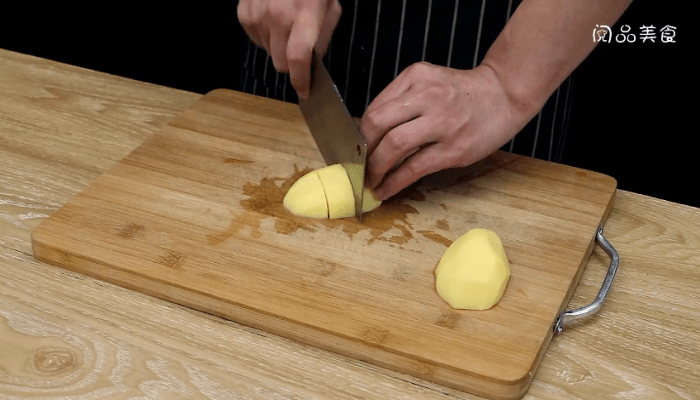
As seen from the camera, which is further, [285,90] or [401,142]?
[285,90]

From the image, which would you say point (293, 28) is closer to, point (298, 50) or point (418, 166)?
point (298, 50)

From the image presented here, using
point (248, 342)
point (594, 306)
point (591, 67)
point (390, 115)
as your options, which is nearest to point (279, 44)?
point (390, 115)

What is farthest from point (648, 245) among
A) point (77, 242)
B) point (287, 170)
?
→ point (77, 242)

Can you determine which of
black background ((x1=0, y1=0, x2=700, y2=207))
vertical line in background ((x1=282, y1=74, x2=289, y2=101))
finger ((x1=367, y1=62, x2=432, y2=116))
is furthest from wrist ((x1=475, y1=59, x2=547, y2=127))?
black background ((x1=0, y1=0, x2=700, y2=207))

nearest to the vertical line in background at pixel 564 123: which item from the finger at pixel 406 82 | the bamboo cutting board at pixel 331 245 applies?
the bamboo cutting board at pixel 331 245

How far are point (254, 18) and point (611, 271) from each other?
2.80 ft

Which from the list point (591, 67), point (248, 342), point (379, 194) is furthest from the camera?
point (591, 67)

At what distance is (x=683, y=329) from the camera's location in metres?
1.18

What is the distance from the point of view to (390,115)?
136 cm

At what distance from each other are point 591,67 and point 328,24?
1.29 metres

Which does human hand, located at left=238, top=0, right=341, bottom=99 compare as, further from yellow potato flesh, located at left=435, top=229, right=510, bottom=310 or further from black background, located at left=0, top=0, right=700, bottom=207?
black background, located at left=0, top=0, right=700, bottom=207

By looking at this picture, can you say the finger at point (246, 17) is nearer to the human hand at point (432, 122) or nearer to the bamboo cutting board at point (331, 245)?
the bamboo cutting board at point (331, 245)

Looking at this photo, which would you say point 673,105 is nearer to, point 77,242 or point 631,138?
point 631,138

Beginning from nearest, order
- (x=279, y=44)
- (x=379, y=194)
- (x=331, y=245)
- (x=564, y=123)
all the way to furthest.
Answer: (x=331, y=245) < (x=379, y=194) < (x=279, y=44) < (x=564, y=123)
